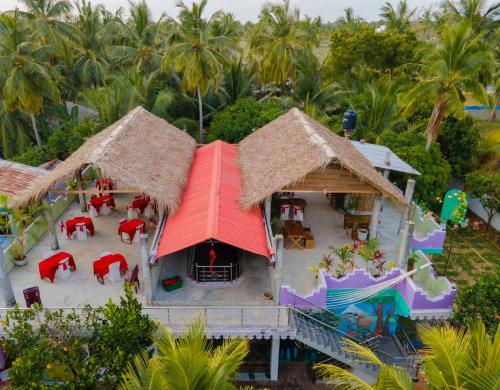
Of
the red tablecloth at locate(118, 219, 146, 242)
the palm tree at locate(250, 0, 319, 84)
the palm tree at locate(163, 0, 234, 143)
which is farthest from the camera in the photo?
the palm tree at locate(250, 0, 319, 84)

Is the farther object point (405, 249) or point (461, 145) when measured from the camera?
point (461, 145)

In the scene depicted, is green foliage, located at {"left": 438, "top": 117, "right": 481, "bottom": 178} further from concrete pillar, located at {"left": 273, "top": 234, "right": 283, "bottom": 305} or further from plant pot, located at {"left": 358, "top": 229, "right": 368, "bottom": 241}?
concrete pillar, located at {"left": 273, "top": 234, "right": 283, "bottom": 305}

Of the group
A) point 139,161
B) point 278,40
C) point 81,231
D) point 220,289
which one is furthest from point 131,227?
point 278,40

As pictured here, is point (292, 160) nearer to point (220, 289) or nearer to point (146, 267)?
point (220, 289)

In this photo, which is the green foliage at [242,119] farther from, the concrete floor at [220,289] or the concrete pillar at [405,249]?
the concrete pillar at [405,249]

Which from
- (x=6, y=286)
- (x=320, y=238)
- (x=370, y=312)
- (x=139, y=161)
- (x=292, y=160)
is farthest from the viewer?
(x=320, y=238)

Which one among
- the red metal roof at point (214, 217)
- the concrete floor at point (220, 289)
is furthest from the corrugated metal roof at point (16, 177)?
the concrete floor at point (220, 289)

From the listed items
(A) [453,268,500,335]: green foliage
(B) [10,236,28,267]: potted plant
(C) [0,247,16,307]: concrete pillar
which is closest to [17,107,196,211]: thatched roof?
(B) [10,236,28,267]: potted plant
